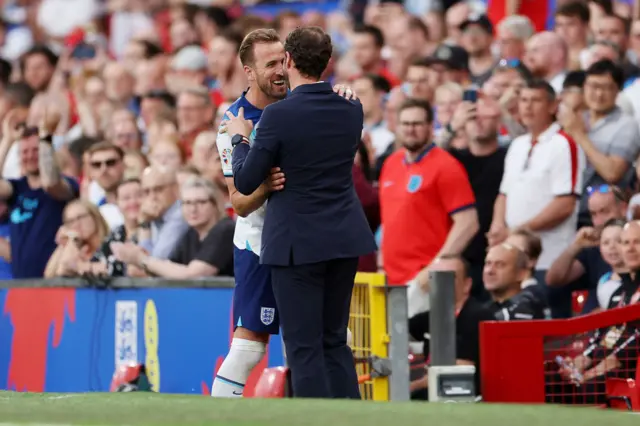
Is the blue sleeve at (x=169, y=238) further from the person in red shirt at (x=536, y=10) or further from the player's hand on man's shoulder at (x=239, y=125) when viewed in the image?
the person in red shirt at (x=536, y=10)

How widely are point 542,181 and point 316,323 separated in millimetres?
4131

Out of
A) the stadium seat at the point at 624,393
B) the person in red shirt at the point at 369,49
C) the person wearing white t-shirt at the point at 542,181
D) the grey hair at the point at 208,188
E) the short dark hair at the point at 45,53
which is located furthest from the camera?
the short dark hair at the point at 45,53

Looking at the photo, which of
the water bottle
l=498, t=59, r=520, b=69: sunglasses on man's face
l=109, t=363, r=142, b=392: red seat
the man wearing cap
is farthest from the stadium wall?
the man wearing cap

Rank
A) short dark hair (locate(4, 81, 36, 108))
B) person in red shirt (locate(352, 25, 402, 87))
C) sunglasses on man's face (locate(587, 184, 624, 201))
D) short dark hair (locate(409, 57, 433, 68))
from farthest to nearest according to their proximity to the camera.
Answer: short dark hair (locate(4, 81, 36, 108))
person in red shirt (locate(352, 25, 402, 87))
short dark hair (locate(409, 57, 433, 68))
sunglasses on man's face (locate(587, 184, 624, 201))

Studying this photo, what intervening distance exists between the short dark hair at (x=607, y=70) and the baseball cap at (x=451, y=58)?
2.04 m

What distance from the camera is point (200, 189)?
37.1 feet

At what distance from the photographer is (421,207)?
1086cm

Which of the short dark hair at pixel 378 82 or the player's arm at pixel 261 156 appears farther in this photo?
the short dark hair at pixel 378 82

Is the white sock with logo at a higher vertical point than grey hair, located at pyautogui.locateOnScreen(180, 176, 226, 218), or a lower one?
lower

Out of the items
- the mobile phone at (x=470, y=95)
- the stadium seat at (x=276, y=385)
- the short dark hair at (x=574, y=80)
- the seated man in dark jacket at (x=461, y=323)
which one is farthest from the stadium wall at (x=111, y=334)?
the short dark hair at (x=574, y=80)

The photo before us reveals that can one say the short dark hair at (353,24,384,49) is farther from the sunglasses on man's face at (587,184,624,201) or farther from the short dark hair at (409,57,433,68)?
the sunglasses on man's face at (587,184,624,201)

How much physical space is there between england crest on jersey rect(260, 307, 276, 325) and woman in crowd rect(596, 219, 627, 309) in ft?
9.61

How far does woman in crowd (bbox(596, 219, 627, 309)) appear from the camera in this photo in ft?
32.9

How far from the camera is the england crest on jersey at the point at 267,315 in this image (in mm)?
7902
